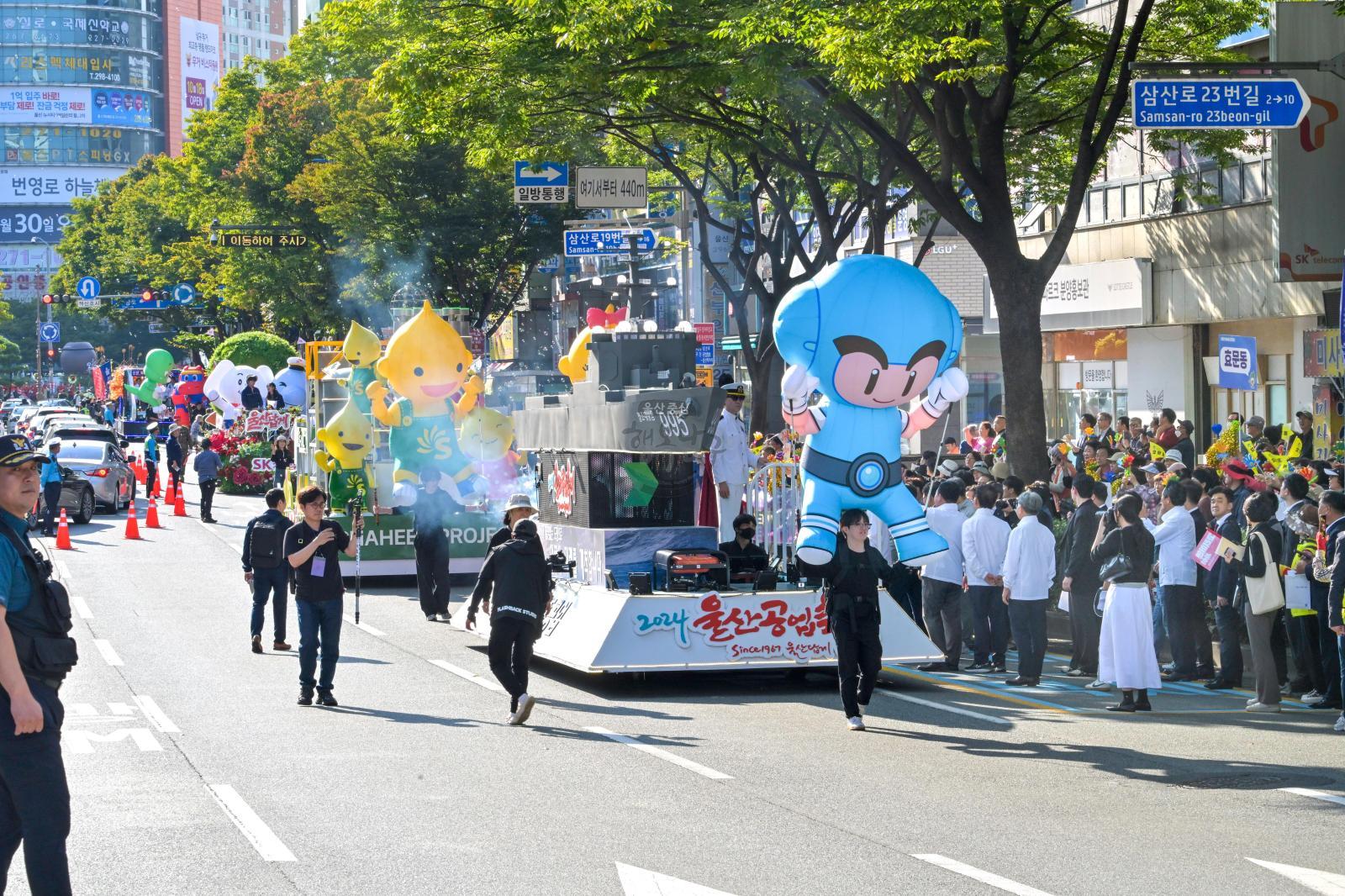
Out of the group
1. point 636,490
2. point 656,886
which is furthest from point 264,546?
point 656,886

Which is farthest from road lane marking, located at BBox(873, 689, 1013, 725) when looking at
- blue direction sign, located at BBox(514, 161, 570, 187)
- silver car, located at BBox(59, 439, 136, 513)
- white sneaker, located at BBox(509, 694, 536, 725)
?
silver car, located at BBox(59, 439, 136, 513)

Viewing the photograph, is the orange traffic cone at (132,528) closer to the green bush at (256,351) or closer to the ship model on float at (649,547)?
the ship model on float at (649,547)

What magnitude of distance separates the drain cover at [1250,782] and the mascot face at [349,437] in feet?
51.6

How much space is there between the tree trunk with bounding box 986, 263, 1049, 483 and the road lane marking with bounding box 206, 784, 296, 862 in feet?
38.6

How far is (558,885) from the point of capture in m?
8.36

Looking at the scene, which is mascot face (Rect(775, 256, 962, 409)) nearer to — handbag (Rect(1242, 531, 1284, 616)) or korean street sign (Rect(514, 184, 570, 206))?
handbag (Rect(1242, 531, 1284, 616))

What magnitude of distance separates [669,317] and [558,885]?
54.3 m

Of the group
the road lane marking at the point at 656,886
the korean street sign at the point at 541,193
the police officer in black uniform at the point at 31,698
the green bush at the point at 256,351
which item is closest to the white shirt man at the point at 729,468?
the road lane marking at the point at 656,886

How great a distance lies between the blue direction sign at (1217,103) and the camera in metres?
17.8

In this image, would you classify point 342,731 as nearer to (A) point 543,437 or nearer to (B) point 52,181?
(A) point 543,437

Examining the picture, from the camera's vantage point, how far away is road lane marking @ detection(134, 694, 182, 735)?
43.0 feet

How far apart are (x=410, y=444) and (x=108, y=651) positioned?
20.0ft

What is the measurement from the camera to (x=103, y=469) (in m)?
37.8

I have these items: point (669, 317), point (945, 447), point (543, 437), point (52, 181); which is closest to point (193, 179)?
point (669, 317)
